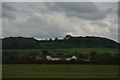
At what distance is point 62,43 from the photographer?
4766 inches

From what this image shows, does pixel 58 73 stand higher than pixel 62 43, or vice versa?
pixel 62 43

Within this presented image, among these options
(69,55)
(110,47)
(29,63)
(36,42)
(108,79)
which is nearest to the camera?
(108,79)

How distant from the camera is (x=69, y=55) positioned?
95.0 metres

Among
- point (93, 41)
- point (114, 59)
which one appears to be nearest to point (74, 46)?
point (93, 41)

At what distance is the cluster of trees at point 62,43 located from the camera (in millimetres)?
101875

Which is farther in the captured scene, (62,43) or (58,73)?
(62,43)

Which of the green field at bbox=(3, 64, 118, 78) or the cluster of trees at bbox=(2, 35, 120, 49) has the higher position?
the cluster of trees at bbox=(2, 35, 120, 49)

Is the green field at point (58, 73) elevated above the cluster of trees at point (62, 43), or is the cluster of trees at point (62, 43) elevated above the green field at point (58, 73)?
the cluster of trees at point (62, 43)

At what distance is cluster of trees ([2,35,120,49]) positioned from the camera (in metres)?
102

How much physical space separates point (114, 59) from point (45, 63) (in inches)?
650

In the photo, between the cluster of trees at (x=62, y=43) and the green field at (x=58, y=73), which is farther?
the cluster of trees at (x=62, y=43)

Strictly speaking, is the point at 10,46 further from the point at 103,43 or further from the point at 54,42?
the point at 103,43

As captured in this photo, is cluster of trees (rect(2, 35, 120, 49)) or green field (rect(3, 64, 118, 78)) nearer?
green field (rect(3, 64, 118, 78))

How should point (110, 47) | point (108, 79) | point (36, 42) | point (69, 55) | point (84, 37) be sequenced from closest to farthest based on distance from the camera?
point (108, 79) < point (69, 55) < point (110, 47) < point (36, 42) < point (84, 37)
